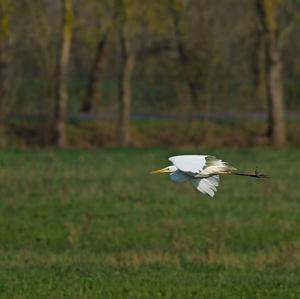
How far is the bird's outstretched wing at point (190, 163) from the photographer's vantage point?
27.2 ft

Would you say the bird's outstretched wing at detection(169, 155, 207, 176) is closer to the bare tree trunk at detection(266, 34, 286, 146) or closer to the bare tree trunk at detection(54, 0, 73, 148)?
the bare tree trunk at detection(54, 0, 73, 148)

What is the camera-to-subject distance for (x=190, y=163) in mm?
8398

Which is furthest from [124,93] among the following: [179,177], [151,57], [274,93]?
[179,177]

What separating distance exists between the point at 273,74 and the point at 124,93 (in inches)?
183

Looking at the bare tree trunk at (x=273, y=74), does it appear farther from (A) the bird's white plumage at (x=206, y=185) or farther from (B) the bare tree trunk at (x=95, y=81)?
(A) the bird's white plumage at (x=206, y=185)

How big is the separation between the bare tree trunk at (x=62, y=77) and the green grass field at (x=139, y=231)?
8.37 m

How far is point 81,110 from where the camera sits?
141ft

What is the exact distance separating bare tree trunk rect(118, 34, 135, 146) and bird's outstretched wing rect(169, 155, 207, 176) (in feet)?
94.0

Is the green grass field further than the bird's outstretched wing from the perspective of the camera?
Yes

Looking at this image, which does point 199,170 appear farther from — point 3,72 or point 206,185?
point 3,72

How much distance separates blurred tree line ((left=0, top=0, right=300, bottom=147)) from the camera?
3678cm

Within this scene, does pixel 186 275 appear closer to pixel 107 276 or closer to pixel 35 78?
pixel 107 276

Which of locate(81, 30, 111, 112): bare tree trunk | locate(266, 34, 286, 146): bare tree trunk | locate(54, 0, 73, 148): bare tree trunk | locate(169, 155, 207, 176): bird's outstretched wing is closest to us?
locate(169, 155, 207, 176): bird's outstretched wing

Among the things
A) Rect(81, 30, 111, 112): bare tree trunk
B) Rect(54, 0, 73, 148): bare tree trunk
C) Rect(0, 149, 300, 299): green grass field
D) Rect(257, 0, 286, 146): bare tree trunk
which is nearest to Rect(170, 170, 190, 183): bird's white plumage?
Rect(0, 149, 300, 299): green grass field
